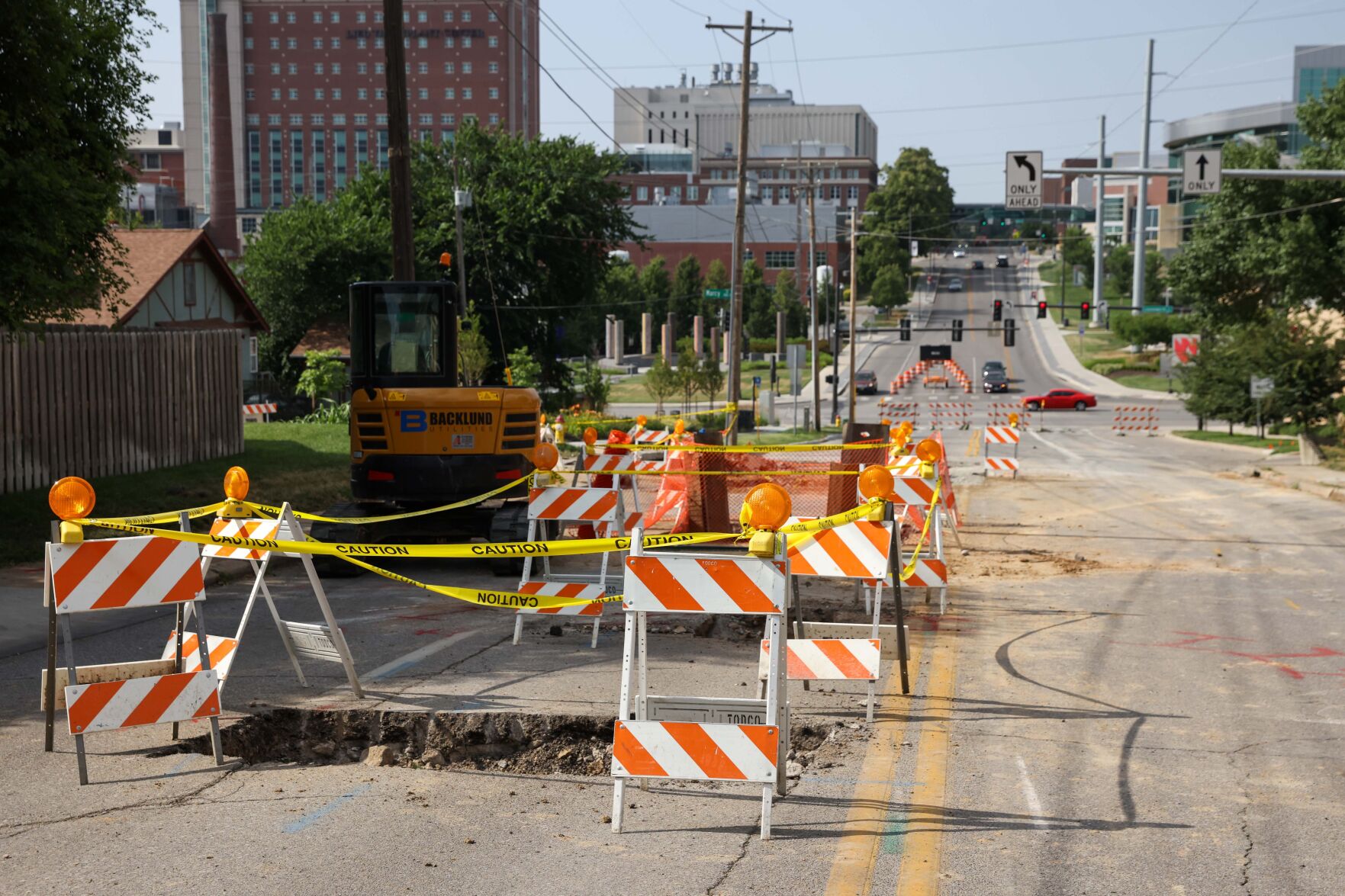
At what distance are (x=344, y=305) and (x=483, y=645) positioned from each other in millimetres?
47977

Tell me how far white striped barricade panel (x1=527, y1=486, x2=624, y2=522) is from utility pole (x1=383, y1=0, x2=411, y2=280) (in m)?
9.38

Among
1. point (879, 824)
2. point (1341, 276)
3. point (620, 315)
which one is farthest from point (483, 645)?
point (620, 315)

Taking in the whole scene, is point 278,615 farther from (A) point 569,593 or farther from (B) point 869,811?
(B) point 869,811

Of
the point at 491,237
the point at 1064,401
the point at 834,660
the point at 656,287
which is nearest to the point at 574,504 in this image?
the point at 834,660

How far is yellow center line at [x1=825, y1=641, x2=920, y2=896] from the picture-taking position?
5.77m

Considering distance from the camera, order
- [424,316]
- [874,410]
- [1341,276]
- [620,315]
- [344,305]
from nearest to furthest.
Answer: [424,316] < [1341,276] < [344,305] < [874,410] < [620,315]

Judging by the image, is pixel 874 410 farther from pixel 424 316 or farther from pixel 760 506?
pixel 760 506

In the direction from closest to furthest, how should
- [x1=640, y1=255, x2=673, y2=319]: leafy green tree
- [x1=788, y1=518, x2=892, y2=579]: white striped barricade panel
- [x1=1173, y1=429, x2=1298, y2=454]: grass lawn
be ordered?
[x1=788, y1=518, x2=892, y2=579]: white striped barricade panel < [x1=1173, y1=429, x2=1298, y2=454]: grass lawn < [x1=640, y1=255, x2=673, y2=319]: leafy green tree

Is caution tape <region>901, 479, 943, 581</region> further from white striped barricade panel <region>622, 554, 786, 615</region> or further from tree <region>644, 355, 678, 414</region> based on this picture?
tree <region>644, 355, 678, 414</region>

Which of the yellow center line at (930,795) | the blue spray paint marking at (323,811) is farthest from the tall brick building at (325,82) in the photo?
the blue spray paint marking at (323,811)

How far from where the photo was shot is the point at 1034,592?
47.0ft

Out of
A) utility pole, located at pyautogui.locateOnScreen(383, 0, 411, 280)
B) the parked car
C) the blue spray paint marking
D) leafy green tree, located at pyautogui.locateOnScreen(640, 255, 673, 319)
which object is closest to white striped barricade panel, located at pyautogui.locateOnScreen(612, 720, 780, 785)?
the blue spray paint marking

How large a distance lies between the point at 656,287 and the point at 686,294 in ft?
10.0

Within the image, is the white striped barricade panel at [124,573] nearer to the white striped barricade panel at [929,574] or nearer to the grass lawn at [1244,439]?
the white striped barricade panel at [929,574]
